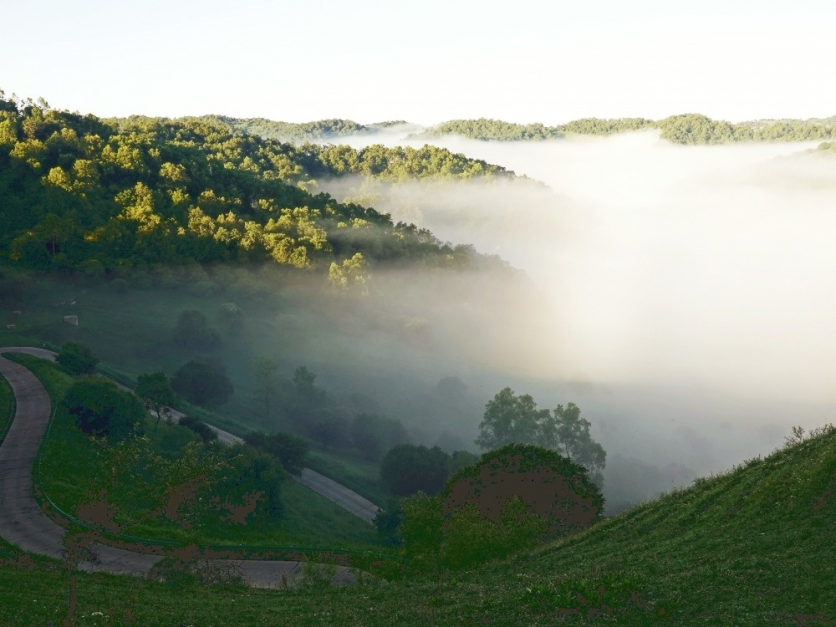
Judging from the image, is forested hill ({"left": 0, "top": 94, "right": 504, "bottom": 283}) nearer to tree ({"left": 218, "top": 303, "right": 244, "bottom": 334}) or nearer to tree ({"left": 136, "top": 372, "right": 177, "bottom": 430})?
tree ({"left": 218, "top": 303, "right": 244, "bottom": 334})

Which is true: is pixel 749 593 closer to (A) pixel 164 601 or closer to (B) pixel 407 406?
(A) pixel 164 601

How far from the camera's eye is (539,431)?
92.4 meters

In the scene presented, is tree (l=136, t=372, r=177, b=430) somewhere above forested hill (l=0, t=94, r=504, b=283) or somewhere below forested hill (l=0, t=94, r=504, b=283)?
below

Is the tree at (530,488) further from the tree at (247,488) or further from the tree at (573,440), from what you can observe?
the tree at (573,440)

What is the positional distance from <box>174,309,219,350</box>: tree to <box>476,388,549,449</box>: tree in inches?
1659

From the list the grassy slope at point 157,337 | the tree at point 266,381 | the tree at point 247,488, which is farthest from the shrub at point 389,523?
the tree at point 266,381

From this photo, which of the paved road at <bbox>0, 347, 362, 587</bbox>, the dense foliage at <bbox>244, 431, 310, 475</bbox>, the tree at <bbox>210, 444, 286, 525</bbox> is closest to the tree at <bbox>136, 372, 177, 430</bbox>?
the dense foliage at <bbox>244, 431, 310, 475</bbox>

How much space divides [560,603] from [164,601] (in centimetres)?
1534

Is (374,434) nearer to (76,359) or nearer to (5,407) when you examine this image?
(76,359)

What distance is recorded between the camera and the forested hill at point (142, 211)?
106875 mm

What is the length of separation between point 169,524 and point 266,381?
4495 centimetres

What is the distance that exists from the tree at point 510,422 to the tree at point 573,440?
1.81m

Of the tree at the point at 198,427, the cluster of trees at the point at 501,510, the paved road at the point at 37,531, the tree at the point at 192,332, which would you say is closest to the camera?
the cluster of trees at the point at 501,510

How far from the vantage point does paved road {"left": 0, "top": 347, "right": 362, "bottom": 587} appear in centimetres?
3578
